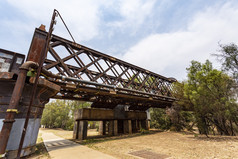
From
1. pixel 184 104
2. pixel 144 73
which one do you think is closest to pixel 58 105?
pixel 144 73

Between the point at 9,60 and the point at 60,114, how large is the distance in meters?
38.1

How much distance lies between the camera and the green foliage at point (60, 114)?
1559 inches

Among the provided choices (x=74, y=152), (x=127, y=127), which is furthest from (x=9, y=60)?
(x=127, y=127)

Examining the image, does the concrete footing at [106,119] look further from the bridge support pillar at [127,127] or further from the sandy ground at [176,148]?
the sandy ground at [176,148]

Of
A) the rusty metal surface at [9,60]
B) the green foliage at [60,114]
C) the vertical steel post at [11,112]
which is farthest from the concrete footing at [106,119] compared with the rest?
the green foliage at [60,114]

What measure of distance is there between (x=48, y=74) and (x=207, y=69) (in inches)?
698

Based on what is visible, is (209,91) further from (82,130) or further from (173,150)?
(82,130)

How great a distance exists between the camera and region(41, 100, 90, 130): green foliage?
39.6 m

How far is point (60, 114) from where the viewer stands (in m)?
39.8

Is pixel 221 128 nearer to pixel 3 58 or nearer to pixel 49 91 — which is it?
pixel 49 91

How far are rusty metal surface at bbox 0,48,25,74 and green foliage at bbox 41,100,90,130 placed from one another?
33.2 meters

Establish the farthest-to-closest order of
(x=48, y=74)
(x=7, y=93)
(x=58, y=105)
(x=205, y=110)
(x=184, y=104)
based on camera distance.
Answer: (x=58, y=105)
(x=184, y=104)
(x=205, y=110)
(x=48, y=74)
(x=7, y=93)

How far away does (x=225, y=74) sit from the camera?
1527 cm

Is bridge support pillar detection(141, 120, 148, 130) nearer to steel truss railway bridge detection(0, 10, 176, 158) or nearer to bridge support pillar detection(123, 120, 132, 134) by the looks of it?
bridge support pillar detection(123, 120, 132, 134)
